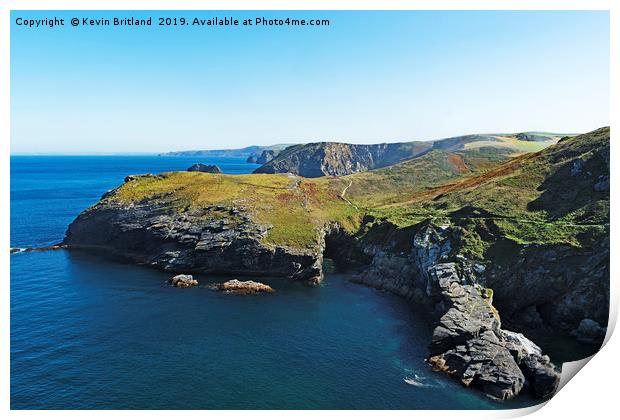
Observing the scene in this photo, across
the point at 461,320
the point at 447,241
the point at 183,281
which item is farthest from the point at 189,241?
the point at 461,320

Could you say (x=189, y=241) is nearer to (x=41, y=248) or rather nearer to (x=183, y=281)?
(x=183, y=281)

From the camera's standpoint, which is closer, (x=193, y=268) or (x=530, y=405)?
(x=530, y=405)

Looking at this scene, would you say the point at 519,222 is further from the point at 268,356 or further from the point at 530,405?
the point at 268,356

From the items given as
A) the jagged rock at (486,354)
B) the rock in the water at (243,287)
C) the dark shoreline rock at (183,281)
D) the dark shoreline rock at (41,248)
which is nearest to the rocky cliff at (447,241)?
the jagged rock at (486,354)

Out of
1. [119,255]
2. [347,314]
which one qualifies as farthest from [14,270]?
[347,314]

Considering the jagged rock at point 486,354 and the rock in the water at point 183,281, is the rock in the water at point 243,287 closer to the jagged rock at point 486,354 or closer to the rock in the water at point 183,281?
the rock in the water at point 183,281
